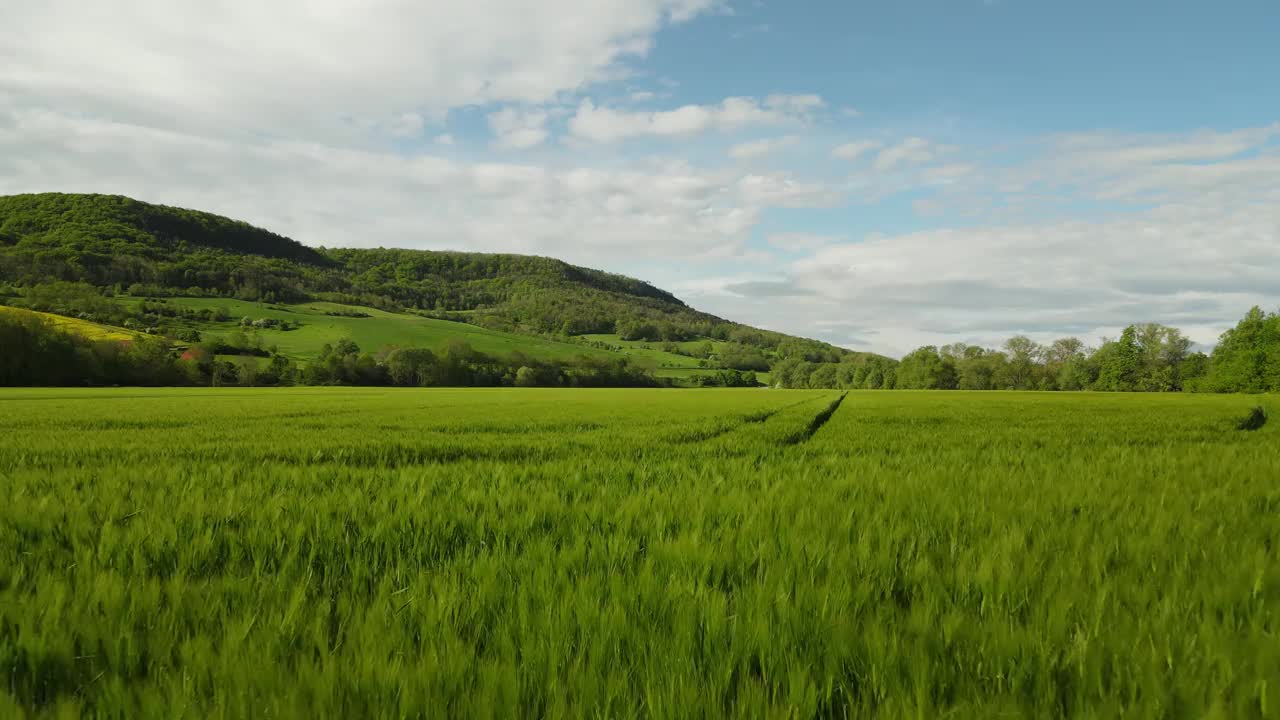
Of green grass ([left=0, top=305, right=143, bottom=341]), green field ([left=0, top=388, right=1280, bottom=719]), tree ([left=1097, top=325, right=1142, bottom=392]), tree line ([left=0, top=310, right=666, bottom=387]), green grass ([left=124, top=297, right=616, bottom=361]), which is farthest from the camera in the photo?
green grass ([left=124, top=297, right=616, bottom=361])

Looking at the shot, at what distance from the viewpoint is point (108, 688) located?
1.45 m

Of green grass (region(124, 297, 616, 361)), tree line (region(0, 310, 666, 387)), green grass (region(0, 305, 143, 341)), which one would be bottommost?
tree line (region(0, 310, 666, 387))

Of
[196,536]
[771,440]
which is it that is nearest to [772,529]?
[196,536]

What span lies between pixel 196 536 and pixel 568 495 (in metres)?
2.56

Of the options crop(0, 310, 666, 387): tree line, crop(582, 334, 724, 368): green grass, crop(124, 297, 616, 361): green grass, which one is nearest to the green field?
crop(0, 310, 666, 387): tree line

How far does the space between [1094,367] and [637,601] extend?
448 ft

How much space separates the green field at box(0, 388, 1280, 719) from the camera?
1479mm

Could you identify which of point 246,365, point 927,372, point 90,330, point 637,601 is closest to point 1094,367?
point 927,372

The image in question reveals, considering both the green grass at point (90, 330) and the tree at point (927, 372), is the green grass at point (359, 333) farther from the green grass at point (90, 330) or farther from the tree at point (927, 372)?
the tree at point (927, 372)

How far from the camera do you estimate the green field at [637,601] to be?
1479 mm

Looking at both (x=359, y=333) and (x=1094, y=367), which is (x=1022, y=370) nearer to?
(x=1094, y=367)

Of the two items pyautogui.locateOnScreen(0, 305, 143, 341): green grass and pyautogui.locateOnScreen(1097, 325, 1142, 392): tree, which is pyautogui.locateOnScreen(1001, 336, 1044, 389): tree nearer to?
pyautogui.locateOnScreen(1097, 325, 1142, 392): tree

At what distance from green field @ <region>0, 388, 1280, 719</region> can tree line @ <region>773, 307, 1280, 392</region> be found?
100 m

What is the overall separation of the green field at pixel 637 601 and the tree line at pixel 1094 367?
100 m
